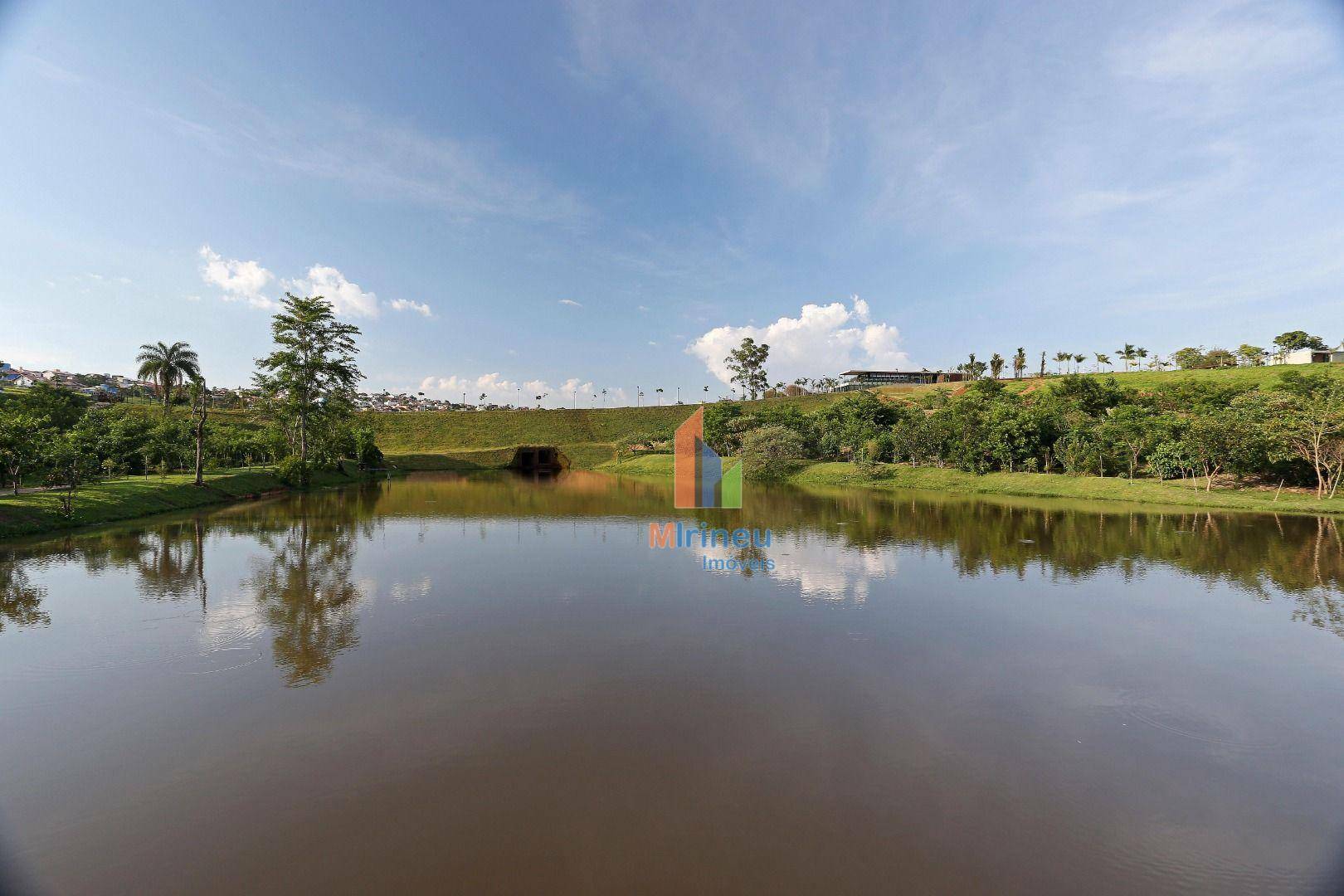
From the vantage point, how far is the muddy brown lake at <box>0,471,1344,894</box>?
5.92 metres

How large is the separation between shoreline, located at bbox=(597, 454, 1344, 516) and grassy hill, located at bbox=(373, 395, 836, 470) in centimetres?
3012

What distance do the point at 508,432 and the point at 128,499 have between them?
7293 centimetres

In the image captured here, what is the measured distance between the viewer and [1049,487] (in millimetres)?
45219

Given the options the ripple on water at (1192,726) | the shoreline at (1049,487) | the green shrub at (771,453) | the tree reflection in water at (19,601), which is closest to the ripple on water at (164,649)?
the tree reflection in water at (19,601)

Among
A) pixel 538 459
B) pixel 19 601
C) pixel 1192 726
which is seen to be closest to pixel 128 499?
pixel 19 601

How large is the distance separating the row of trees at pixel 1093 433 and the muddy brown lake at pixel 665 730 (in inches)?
1034

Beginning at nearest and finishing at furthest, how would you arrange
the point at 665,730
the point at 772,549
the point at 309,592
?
the point at 665,730 → the point at 309,592 → the point at 772,549

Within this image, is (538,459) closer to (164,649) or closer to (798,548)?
(798,548)

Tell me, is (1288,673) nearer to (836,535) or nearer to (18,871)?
(836,535)

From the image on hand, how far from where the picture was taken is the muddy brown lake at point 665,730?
592cm

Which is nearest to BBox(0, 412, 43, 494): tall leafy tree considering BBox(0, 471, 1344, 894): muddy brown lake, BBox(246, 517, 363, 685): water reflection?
BBox(0, 471, 1344, 894): muddy brown lake

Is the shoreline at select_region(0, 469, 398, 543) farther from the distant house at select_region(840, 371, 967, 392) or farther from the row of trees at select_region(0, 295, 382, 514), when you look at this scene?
the distant house at select_region(840, 371, 967, 392)

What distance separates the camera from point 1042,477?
46.7 m

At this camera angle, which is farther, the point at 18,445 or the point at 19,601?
the point at 18,445
